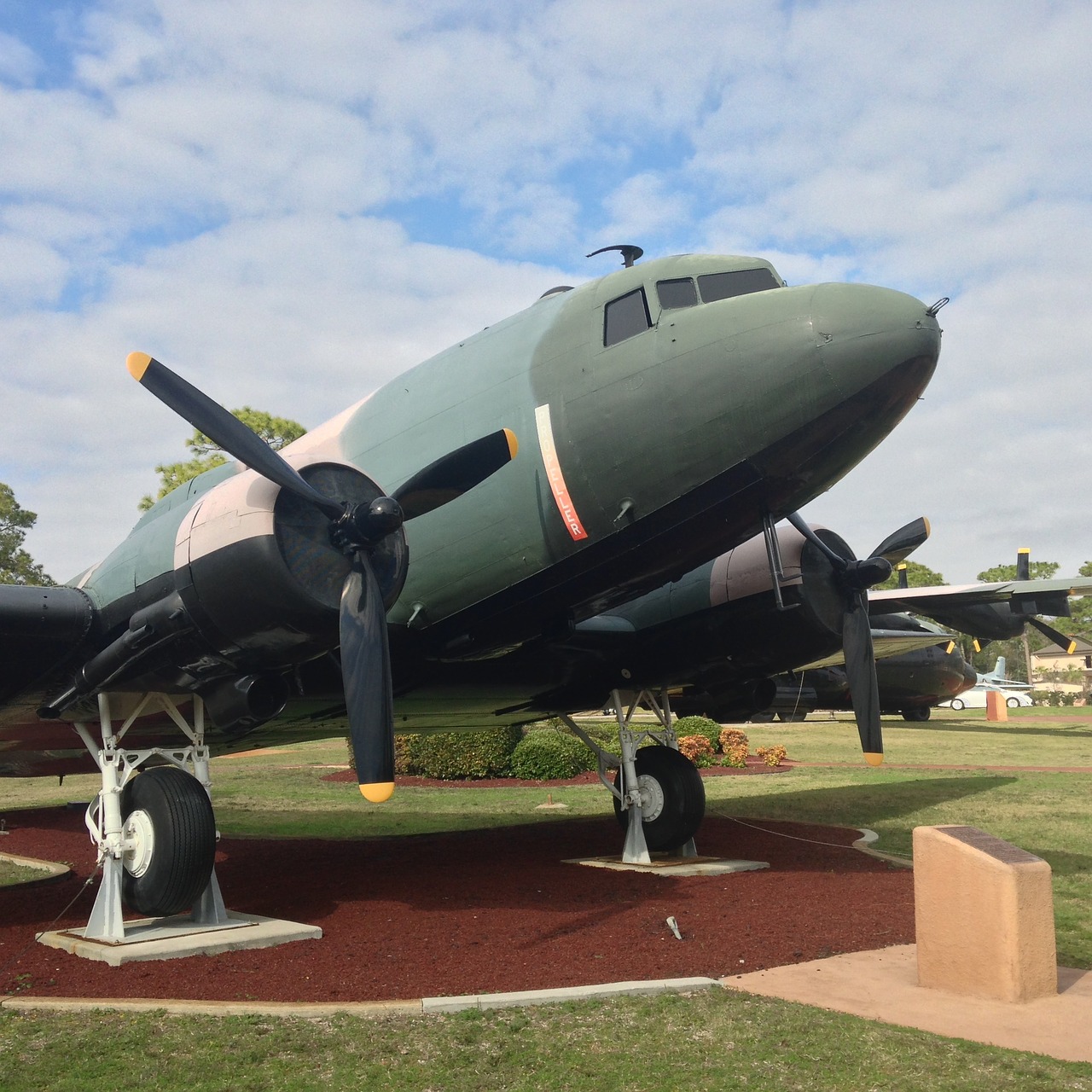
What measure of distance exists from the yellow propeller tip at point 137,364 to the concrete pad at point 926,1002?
6745 mm

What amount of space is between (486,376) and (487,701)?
5148 millimetres

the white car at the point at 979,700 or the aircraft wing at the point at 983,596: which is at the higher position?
the aircraft wing at the point at 983,596

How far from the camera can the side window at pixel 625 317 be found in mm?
9367

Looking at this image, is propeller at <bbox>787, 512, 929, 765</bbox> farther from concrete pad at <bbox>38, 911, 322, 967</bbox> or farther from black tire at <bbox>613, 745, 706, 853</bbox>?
concrete pad at <bbox>38, 911, 322, 967</bbox>

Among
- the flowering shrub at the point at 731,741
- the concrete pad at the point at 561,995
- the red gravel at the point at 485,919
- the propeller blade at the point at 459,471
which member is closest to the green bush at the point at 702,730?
the flowering shrub at the point at 731,741

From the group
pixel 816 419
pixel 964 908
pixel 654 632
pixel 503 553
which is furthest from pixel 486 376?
pixel 964 908

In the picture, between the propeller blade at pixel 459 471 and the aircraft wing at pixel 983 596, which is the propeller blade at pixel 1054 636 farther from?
the propeller blade at pixel 459 471

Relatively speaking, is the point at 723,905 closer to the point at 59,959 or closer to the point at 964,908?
the point at 964,908

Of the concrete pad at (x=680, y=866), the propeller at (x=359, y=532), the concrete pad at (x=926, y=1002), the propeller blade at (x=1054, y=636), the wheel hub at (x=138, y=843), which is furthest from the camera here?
the propeller blade at (x=1054, y=636)

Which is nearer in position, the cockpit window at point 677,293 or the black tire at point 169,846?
the black tire at point 169,846

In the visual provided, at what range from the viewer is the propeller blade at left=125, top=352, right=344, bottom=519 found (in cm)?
839

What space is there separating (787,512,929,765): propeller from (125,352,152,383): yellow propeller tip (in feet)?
23.6

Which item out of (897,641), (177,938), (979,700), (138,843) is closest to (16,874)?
(138,843)

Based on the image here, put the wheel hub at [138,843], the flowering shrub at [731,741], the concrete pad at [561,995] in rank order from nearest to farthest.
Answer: the concrete pad at [561,995], the wheel hub at [138,843], the flowering shrub at [731,741]
